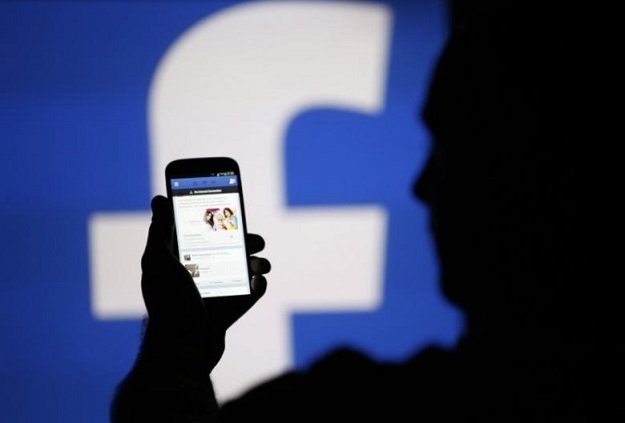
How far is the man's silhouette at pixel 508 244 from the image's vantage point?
15.9 inches

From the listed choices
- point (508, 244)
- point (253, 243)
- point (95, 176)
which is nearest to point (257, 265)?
point (253, 243)

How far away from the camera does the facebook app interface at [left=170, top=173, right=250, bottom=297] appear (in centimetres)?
101

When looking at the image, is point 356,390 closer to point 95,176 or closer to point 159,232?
point 159,232

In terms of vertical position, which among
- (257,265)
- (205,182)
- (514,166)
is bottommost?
(257,265)

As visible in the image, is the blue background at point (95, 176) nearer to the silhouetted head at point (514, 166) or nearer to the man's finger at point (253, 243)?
the man's finger at point (253, 243)

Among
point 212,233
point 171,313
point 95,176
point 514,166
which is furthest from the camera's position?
point 95,176

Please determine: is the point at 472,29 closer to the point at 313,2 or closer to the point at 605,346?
the point at 605,346

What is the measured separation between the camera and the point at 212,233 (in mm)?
1034

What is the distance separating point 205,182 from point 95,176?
443 mm

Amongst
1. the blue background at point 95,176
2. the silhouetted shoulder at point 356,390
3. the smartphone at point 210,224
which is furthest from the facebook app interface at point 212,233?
the silhouetted shoulder at point 356,390

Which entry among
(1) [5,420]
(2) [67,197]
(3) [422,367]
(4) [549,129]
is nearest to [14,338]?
(1) [5,420]

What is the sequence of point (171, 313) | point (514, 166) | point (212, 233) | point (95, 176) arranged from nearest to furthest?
point (514, 166), point (171, 313), point (212, 233), point (95, 176)

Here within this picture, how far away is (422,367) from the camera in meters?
0.46

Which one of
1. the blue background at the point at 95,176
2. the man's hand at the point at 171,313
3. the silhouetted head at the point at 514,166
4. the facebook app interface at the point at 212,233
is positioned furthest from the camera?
the blue background at the point at 95,176
